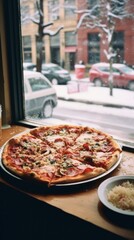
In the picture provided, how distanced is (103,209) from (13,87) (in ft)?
4.98

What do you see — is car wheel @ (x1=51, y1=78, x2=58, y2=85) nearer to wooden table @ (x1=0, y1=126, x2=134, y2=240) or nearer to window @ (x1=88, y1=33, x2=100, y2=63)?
window @ (x1=88, y1=33, x2=100, y2=63)

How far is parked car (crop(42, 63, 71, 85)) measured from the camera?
7.71 ft

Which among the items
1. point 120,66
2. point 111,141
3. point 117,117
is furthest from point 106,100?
point 111,141

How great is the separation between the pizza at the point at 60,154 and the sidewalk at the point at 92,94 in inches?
13.6

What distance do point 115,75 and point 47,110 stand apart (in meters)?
0.78

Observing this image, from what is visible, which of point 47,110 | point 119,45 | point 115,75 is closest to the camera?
point 119,45

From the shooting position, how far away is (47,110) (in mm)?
2531

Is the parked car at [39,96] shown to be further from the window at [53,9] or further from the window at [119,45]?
the window at [119,45]

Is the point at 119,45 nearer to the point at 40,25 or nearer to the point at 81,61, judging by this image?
the point at 81,61

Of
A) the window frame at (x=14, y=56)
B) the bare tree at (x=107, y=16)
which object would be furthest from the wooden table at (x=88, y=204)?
the window frame at (x=14, y=56)

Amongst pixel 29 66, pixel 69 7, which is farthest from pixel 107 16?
pixel 29 66

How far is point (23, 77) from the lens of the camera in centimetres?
244

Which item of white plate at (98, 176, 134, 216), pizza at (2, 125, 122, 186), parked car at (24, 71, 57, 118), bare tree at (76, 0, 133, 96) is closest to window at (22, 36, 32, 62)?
parked car at (24, 71, 57, 118)

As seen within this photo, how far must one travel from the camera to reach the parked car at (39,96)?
251 cm
